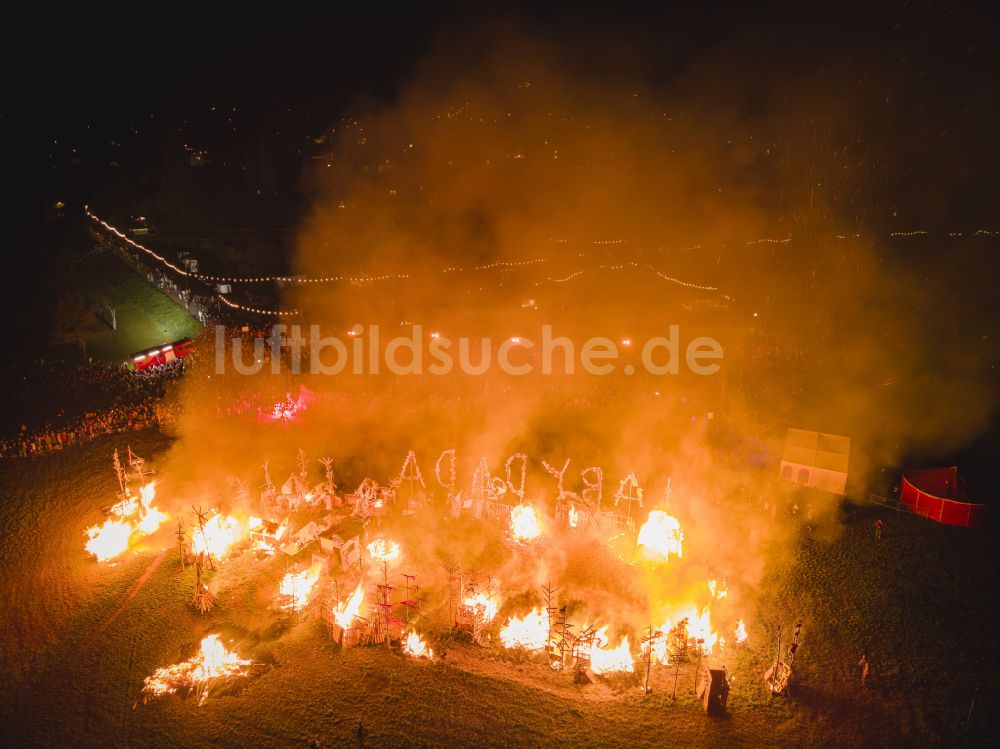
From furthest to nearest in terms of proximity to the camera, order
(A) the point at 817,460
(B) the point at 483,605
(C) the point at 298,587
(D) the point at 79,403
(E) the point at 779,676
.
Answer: (D) the point at 79,403
(A) the point at 817,460
(C) the point at 298,587
(B) the point at 483,605
(E) the point at 779,676

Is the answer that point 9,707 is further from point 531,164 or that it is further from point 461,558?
point 531,164

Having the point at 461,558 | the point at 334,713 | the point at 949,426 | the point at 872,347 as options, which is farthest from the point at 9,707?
the point at 872,347

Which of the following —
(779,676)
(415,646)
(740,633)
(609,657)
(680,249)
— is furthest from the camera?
(680,249)

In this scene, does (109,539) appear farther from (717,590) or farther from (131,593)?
(717,590)

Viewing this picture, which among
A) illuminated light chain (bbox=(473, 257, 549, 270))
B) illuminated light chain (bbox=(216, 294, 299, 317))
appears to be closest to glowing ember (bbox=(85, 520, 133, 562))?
illuminated light chain (bbox=(216, 294, 299, 317))

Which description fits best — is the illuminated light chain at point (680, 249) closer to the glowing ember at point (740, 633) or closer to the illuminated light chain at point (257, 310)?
the illuminated light chain at point (257, 310)

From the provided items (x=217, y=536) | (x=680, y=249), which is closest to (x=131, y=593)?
(x=217, y=536)

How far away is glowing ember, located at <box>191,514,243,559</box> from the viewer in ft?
26.8

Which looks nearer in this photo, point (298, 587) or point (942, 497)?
point (298, 587)

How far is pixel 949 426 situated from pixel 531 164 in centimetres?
1818

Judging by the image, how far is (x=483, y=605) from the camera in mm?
Result: 7070

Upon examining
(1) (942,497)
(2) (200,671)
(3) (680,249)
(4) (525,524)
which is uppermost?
(3) (680,249)

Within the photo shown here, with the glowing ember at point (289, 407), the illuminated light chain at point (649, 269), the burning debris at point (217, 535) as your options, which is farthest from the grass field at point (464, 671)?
the illuminated light chain at point (649, 269)

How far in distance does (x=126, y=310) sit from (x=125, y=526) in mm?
11831
